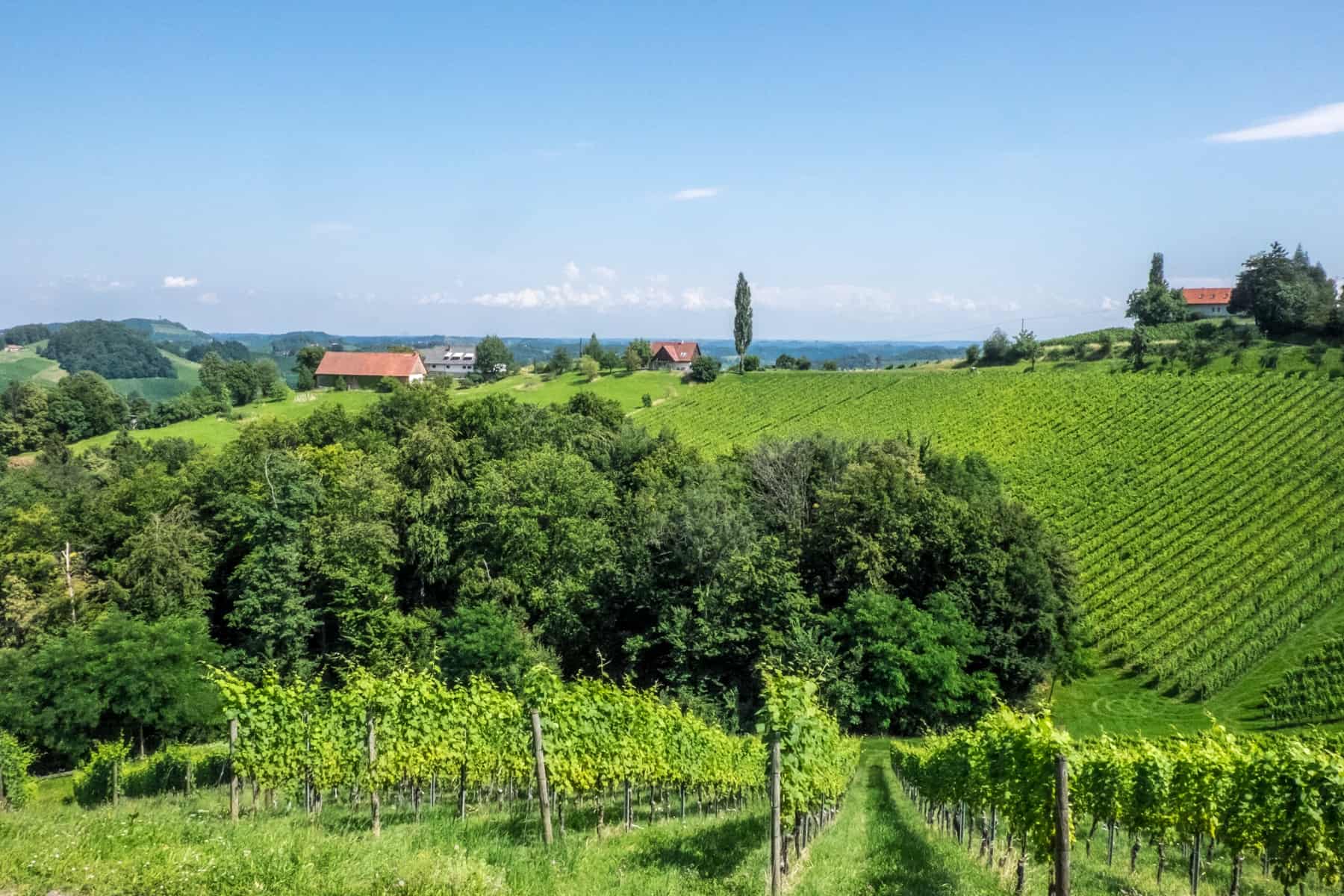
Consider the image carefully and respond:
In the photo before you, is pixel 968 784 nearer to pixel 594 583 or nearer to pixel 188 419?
pixel 594 583

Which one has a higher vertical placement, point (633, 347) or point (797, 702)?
point (633, 347)

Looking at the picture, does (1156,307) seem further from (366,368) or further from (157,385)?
(157,385)

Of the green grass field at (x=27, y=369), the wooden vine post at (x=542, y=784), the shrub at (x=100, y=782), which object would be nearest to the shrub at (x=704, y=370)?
the shrub at (x=100, y=782)

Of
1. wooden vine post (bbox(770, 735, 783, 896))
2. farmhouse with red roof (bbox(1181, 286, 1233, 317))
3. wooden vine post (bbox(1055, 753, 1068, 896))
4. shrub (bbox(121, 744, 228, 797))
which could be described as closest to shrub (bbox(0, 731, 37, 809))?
shrub (bbox(121, 744, 228, 797))

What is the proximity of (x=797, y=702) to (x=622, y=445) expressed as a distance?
37681 millimetres

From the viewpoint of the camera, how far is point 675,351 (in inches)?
5133

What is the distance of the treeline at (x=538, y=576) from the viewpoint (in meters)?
30.1

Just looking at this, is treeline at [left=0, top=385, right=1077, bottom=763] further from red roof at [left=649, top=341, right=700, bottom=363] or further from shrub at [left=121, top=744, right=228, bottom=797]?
red roof at [left=649, top=341, right=700, bottom=363]

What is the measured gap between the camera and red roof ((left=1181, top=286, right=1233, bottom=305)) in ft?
407

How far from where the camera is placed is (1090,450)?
183 ft

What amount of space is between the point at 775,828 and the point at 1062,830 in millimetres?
3082

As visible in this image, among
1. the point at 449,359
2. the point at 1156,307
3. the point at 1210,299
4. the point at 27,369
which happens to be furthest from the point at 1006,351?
the point at 27,369

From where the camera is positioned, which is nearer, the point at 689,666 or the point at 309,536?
the point at 689,666

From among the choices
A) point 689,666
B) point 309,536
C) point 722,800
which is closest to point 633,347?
point 309,536
